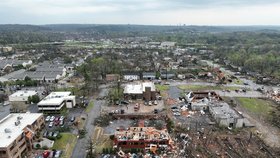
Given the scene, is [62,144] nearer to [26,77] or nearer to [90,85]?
[90,85]

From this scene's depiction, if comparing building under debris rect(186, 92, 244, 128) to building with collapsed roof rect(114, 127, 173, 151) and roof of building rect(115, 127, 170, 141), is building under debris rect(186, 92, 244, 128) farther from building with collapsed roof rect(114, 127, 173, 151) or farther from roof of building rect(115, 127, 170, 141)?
building with collapsed roof rect(114, 127, 173, 151)

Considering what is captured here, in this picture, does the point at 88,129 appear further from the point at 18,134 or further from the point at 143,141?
the point at 18,134

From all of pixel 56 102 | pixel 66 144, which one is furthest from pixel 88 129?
pixel 56 102

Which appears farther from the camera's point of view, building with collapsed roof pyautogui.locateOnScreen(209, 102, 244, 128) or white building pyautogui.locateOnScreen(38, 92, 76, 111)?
white building pyautogui.locateOnScreen(38, 92, 76, 111)

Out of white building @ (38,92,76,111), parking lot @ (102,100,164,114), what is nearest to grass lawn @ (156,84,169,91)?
parking lot @ (102,100,164,114)

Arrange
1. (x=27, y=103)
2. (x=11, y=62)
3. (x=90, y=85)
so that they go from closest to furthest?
1. (x=27, y=103)
2. (x=90, y=85)
3. (x=11, y=62)

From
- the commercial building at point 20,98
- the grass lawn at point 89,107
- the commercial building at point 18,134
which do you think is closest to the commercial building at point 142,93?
the grass lawn at point 89,107

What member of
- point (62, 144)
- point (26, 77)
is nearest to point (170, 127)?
point (62, 144)
